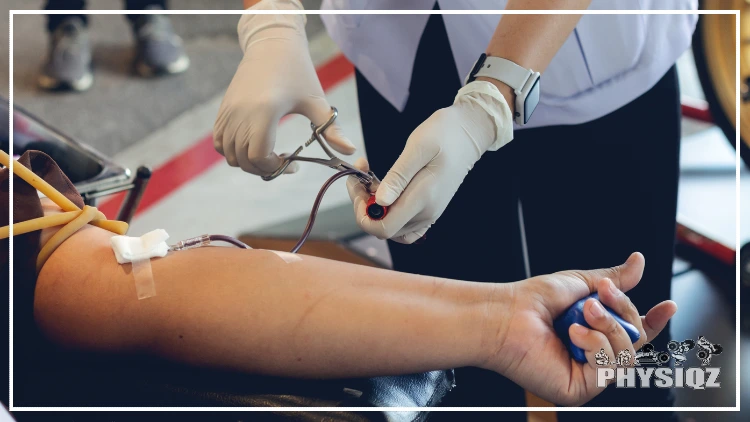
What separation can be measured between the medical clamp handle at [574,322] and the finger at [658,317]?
1.6 inches

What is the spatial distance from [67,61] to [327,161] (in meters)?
2.03

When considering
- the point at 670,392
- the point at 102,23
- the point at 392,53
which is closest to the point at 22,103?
the point at 102,23

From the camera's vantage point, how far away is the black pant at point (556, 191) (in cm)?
85

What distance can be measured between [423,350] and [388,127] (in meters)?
0.35

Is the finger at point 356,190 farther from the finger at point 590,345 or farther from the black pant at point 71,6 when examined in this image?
the black pant at point 71,6

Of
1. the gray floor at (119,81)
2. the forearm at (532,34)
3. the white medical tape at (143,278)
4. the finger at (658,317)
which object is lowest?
the finger at (658,317)

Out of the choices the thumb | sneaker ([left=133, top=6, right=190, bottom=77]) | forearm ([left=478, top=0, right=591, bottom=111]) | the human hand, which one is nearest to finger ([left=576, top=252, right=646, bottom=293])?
the human hand

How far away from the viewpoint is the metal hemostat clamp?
76 centimetres

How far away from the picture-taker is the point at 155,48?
2.53m

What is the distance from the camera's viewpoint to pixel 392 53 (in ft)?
2.96

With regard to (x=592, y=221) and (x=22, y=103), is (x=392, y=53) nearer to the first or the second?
(x=592, y=221)

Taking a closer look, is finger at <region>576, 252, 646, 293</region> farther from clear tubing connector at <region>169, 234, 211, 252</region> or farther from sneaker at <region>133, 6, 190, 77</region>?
sneaker at <region>133, 6, 190, 77</region>

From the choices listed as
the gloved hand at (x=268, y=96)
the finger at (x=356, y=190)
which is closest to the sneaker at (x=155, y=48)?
the gloved hand at (x=268, y=96)

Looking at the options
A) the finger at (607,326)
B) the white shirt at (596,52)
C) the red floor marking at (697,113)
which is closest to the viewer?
the finger at (607,326)
